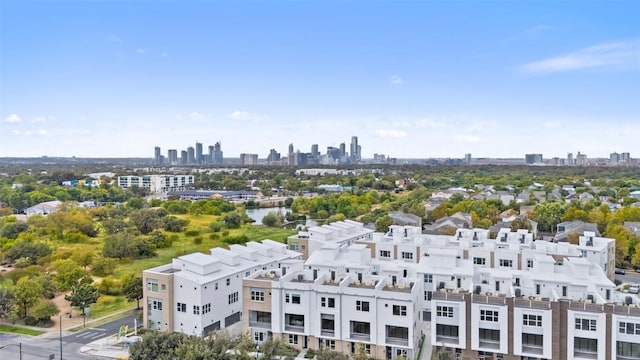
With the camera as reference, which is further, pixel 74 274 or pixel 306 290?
pixel 74 274

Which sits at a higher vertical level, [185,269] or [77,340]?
[185,269]

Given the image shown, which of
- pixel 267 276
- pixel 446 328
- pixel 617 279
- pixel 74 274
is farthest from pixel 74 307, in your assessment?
pixel 617 279

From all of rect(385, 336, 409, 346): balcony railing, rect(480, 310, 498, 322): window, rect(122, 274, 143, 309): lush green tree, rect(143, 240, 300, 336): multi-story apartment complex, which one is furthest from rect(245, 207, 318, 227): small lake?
rect(480, 310, 498, 322): window

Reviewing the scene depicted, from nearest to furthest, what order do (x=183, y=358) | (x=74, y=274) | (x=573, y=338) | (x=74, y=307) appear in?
(x=183, y=358)
(x=573, y=338)
(x=74, y=307)
(x=74, y=274)

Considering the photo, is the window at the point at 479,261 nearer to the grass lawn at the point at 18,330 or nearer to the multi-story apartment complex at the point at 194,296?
the multi-story apartment complex at the point at 194,296

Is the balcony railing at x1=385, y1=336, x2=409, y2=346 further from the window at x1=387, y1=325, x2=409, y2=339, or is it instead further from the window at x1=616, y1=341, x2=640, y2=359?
the window at x1=616, y1=341, x2=640, y2=359

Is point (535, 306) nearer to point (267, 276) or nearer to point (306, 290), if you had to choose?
point (306, 290)

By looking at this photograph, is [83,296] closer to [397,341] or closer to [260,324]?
[260,324]

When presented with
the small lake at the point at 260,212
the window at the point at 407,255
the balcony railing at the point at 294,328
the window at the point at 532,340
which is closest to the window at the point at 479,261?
the window at the point at 407,255

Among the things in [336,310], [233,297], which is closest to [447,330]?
[336,310]
